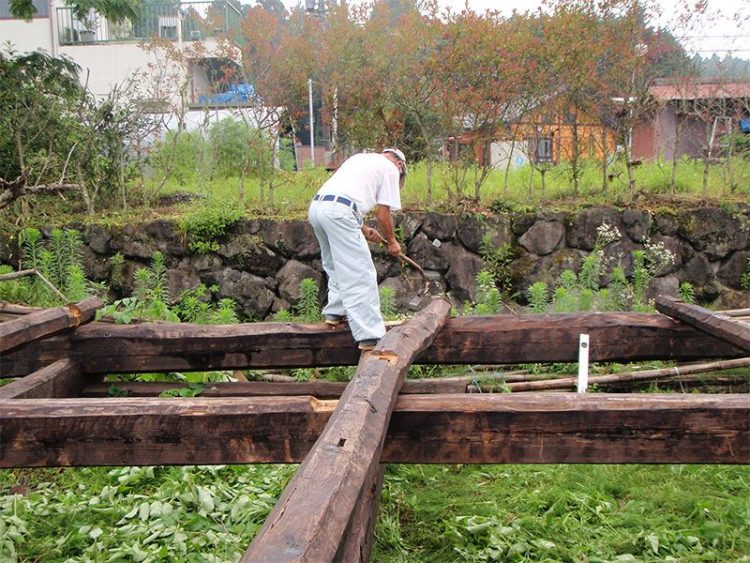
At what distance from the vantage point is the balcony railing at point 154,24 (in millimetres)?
14734

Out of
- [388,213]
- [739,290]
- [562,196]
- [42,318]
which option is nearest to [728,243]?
[739,290]

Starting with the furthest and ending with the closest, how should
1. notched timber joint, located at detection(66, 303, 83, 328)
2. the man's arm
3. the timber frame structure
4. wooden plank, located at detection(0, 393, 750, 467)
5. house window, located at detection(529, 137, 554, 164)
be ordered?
1. house window, located at detection(529, 137, 554, 164)
2. the man's arm
3. notched timber joint, located at detection(66, 303, 83, 328)
4. wooden plank, located at detection(0, 393, 750, 467)
5. the timber frame structure

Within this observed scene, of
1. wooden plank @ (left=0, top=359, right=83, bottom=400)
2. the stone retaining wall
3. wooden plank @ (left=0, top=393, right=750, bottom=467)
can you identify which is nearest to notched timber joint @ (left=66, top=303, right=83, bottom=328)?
wooden plank @ (left=0, top=359, right=83, bottom=400)

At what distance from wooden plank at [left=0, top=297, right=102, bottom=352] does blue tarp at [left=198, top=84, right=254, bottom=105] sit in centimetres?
639

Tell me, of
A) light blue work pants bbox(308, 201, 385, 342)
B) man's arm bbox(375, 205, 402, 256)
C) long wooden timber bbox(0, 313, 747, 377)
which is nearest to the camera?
long wooden timber bbox(0, 313, 747, 377)

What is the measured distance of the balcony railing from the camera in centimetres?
1473

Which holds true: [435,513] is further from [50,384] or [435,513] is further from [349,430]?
[50,384]

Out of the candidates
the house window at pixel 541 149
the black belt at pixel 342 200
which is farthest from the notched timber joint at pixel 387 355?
the house window at pixel 541 149

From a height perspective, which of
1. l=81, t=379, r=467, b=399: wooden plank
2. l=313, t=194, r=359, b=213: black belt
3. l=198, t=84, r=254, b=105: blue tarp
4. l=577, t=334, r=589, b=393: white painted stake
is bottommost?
l=81, t=379, r=467, b=399: wooden plank

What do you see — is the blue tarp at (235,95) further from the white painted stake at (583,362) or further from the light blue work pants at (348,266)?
the white painted stake at (583,362)

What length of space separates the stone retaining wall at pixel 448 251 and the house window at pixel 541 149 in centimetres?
119

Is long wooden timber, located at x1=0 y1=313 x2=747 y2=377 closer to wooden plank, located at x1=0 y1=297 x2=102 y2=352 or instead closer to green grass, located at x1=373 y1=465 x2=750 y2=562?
wooden plank, located at x1=0 y1=297 x2=102 y2=352

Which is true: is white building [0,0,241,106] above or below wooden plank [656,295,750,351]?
above

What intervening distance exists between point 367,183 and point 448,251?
13.1 ft
